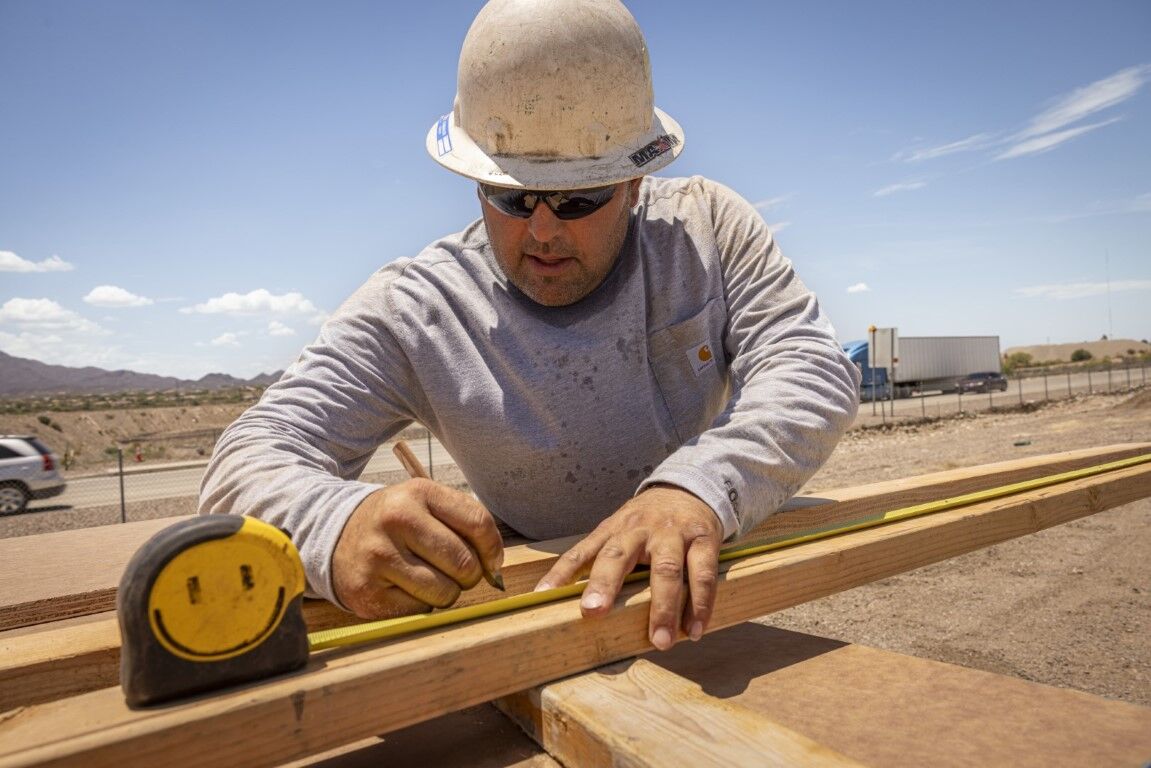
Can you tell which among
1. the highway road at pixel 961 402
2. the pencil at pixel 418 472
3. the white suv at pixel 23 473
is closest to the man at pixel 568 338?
the pencil at pixel 418 472

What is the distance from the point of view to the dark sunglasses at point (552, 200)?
200 centimetres

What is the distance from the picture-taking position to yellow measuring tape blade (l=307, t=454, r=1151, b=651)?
104 cm

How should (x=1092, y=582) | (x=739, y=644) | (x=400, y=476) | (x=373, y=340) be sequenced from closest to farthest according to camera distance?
(x=739, y=644), (x=373, y=340), (x=1092, y=582), (x=400, y=476)

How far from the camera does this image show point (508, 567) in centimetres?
155

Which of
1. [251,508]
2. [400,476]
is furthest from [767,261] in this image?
[400,476]

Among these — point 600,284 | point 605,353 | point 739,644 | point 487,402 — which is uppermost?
point 600,284

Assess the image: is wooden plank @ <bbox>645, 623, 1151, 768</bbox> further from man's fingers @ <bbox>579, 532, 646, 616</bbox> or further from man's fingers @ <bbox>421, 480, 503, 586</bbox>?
man's fingers @ <bbox>421, 480, 503, 586</bbox>

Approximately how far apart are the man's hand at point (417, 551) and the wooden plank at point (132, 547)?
19 centimetres

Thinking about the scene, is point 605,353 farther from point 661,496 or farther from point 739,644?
point 739,644

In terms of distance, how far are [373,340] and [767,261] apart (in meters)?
1.18

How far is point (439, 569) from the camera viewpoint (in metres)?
1.28

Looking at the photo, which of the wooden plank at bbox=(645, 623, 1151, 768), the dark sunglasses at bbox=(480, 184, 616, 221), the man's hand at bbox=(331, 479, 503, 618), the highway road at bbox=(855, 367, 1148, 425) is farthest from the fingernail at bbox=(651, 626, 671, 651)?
the highway road at bbox=(855, 367, 1148, 425)

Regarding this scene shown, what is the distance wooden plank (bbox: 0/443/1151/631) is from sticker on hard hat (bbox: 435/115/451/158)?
116cm

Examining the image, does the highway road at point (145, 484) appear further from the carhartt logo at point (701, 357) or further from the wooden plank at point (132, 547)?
the carhartt logo at point (701, 357)
